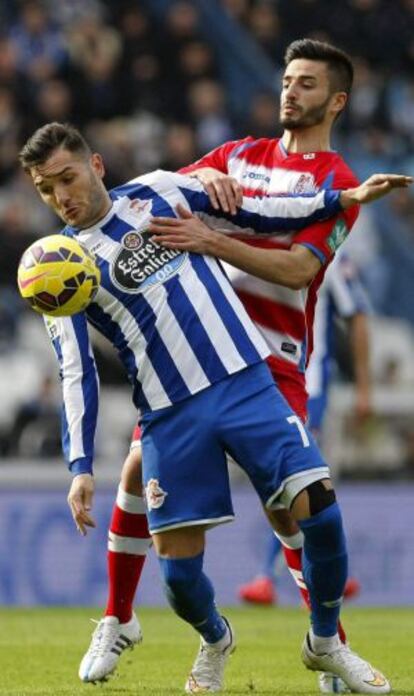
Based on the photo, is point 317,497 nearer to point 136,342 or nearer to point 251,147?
point 136,342

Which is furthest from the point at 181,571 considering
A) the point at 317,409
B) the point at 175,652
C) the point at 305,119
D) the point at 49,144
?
the point at 317,409

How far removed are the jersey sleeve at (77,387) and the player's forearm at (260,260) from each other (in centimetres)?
56

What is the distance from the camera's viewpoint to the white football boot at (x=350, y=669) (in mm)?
5703

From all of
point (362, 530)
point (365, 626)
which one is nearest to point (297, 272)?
point (365, 626)

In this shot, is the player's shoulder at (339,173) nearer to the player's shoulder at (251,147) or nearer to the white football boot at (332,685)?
the player's shoulder at (251,147)

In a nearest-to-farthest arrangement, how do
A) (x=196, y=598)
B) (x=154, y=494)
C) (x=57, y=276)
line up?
1. (x=57, y=276)
2. (x=154, y=494)
3. (x=196, y=598)

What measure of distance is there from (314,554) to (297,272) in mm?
1036

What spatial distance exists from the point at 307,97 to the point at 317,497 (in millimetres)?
1715

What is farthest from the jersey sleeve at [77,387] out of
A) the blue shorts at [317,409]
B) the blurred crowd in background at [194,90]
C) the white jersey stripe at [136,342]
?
the blurred crowd in background at [194,90]

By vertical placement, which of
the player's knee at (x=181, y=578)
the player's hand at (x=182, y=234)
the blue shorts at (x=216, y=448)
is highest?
the player's hand at (x=182, y=234)

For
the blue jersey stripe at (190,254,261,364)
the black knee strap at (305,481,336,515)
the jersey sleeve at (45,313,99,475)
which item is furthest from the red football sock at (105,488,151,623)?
the black knee strap at (305,481,336,515)

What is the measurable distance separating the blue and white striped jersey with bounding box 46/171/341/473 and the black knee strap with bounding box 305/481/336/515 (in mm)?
524

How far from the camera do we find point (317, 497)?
18.2ft

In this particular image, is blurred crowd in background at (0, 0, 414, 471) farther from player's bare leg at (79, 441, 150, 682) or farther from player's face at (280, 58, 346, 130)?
player's face at (280, 58, 346, 130)
